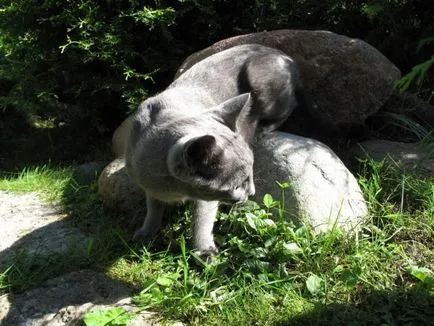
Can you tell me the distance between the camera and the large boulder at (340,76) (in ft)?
12.7

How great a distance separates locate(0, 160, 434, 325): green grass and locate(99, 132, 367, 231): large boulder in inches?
3.9

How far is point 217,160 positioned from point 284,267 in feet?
2.31

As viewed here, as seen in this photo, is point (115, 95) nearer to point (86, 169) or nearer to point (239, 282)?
point (86, 169)

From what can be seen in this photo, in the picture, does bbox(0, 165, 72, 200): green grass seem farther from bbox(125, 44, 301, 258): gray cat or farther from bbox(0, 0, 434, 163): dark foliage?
bbox(125, 44, 301, 258): gray cat

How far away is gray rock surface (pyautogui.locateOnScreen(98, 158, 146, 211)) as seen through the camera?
140 inches

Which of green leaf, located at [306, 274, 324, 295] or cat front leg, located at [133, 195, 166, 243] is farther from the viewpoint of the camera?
cat front leg, located at [133, 195, 166, 243]

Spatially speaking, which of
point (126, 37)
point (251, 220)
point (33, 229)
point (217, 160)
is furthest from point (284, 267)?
point (126, 37)

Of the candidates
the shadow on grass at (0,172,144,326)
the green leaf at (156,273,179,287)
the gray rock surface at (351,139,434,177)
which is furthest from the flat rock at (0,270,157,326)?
the gray rock surface at (351,139,434,177)

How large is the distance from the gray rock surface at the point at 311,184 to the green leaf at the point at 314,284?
0.41 m

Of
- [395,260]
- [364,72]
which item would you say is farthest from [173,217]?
[364,72]

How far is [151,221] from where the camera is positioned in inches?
131

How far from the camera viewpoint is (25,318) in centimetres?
262

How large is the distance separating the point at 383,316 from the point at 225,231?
114 cm

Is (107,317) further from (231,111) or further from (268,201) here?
(231,111)
